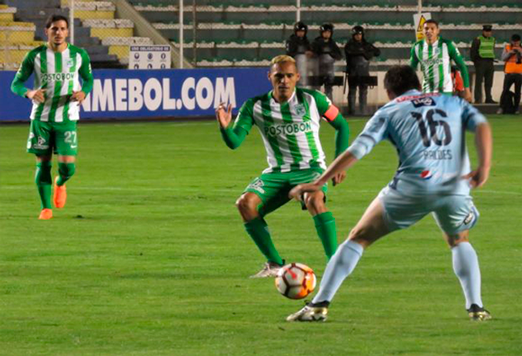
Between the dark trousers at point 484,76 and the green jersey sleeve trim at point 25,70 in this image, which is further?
the dark trousers at point 484,76

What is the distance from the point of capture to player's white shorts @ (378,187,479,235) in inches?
310

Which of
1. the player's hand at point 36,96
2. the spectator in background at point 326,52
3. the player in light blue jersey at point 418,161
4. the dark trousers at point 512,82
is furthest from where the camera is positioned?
the dark trousers at point 512,82

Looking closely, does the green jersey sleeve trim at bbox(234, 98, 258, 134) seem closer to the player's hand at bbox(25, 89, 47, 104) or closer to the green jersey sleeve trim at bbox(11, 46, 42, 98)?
the player's hand at bbox(25, 89, 47, 104)

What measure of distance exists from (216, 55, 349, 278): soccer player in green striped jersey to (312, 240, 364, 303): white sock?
1.72 metres

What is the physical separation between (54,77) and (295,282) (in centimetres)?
626

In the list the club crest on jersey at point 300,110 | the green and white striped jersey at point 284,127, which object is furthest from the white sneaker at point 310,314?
the club crest on jersey at point 300,110

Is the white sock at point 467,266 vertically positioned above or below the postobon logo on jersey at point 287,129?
below

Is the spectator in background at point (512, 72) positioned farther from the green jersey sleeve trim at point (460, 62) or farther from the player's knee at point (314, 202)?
the player's knee at point (314, 202)

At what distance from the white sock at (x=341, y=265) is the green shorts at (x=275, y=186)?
6.26ft

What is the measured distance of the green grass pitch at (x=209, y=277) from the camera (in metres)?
7.68

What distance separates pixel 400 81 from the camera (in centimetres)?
792

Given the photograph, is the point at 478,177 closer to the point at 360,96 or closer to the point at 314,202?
the point at 314,202

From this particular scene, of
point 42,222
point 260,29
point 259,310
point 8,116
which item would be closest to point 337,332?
point 259,310

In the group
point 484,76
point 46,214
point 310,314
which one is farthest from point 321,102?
point 484,76
